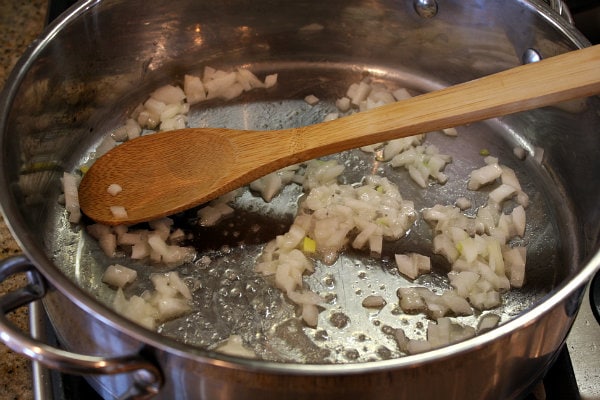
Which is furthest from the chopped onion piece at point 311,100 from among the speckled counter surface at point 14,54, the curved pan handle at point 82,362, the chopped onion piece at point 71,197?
the curved pan handle at point 82,362

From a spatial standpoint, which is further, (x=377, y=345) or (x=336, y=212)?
(x=336, y=212)

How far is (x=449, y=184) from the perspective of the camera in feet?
4.12

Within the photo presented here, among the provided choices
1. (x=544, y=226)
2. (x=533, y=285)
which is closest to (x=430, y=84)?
(x=544, y=226)

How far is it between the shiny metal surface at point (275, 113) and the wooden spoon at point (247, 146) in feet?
0.41

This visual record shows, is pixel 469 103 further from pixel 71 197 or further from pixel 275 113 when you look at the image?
pixel 71 197

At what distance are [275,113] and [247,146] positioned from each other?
24cm

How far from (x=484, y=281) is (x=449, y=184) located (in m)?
0.23

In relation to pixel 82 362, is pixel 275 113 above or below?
below

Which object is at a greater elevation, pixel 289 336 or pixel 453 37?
pixel 453 37

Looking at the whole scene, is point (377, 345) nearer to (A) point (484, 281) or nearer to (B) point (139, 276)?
(A) point (484, 281)

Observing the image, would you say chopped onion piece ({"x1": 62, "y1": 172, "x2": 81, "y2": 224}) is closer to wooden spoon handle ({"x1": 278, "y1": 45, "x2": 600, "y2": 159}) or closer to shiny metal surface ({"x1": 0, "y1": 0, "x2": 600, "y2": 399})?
shiny metal surface ({"x1": 0, "y1": 0, "x2": 600, "y2": 399})

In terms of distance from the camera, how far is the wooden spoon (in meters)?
1.07

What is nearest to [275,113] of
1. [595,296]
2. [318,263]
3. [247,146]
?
[247,146]

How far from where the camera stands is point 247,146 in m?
1.17
